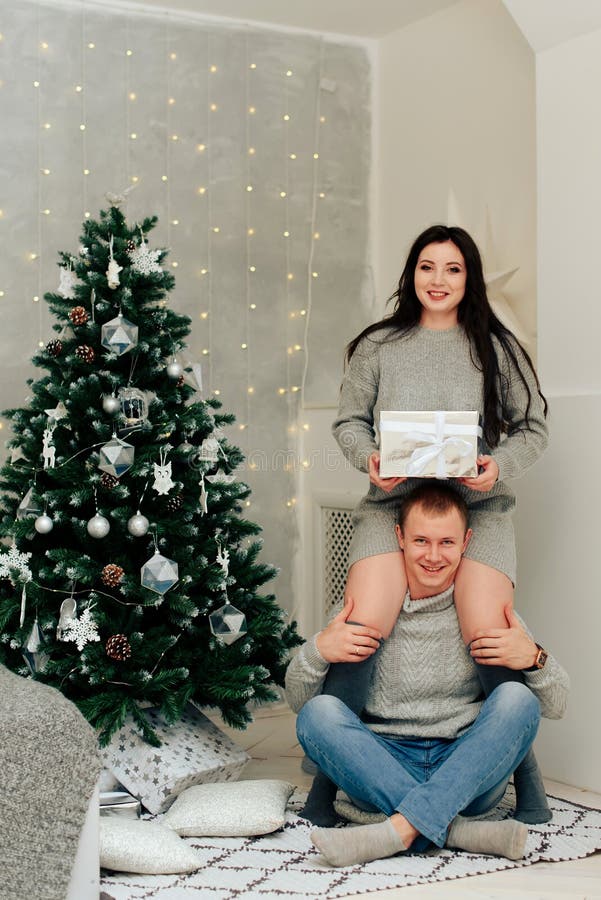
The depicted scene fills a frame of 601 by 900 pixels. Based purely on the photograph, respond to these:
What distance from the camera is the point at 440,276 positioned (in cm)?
283

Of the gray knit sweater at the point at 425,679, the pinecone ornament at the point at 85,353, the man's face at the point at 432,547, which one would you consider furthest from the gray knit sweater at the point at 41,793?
the pinecone ornament at the point at 85,353

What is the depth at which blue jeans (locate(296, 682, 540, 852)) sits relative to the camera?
2459mm

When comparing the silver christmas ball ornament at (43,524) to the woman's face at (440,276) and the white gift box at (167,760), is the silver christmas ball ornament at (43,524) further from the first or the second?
the woman's face at (440,276)

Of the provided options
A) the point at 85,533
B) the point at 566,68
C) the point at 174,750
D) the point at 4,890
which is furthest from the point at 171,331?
the point at 4,890

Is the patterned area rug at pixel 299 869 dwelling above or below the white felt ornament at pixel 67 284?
below

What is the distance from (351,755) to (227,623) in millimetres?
515

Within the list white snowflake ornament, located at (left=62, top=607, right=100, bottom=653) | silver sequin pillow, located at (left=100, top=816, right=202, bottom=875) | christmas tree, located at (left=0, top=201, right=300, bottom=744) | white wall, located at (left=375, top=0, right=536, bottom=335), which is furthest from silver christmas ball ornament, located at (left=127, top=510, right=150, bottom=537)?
white wall, located at (left=375, top=0, right=536, bottom=335)

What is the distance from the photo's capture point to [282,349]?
4.12 m

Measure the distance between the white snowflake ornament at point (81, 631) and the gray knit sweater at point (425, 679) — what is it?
1.61ft

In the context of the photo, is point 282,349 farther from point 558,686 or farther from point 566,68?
point 558,686

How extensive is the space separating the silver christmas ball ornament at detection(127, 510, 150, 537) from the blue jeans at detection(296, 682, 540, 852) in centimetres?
58

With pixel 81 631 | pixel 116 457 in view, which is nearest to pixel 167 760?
pixel 81 631

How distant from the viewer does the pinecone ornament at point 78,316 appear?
9.61 feet

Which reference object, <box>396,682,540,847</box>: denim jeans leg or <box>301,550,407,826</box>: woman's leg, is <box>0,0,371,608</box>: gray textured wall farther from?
<box>396,682,540,847</box>: denim jeans leg
